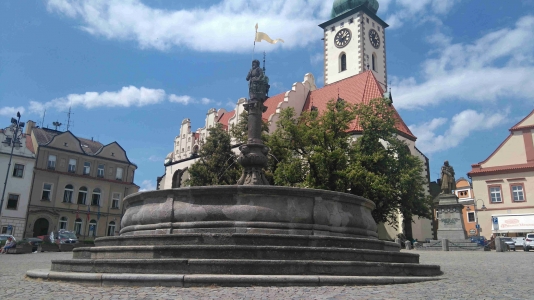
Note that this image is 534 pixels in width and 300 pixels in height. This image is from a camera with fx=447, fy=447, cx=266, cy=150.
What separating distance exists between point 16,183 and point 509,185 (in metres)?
44.2

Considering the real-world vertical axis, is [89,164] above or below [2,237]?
above

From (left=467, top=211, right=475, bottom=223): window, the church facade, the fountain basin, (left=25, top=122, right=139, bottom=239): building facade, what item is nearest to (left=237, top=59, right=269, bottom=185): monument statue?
the fountain basin

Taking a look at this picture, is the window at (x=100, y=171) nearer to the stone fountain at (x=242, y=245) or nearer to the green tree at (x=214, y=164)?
the green tree at (x=214, y=164)

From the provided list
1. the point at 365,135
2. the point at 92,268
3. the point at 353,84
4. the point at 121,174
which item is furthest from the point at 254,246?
the point at 121,174

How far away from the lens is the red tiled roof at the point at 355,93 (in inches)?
1531

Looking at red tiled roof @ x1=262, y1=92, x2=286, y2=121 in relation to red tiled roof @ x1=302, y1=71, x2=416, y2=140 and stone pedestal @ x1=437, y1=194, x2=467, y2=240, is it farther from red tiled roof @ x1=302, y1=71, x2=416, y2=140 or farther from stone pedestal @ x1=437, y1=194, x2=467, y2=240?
stone pedestal @ x1=437, y1=194, x2=467, y2=240

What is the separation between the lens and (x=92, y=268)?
8.30 metres

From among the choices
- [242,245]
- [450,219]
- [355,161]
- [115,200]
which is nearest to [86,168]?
[115,200]

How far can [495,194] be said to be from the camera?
1531 inches

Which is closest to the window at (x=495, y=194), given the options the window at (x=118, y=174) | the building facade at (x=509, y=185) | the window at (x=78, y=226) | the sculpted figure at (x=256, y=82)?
the building facade at (x=509, y=185)

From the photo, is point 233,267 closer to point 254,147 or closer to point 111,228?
point 254,147

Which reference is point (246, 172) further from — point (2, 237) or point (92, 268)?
point (2, 237)

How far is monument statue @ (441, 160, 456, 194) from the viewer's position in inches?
1120

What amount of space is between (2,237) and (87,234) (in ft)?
55.3
